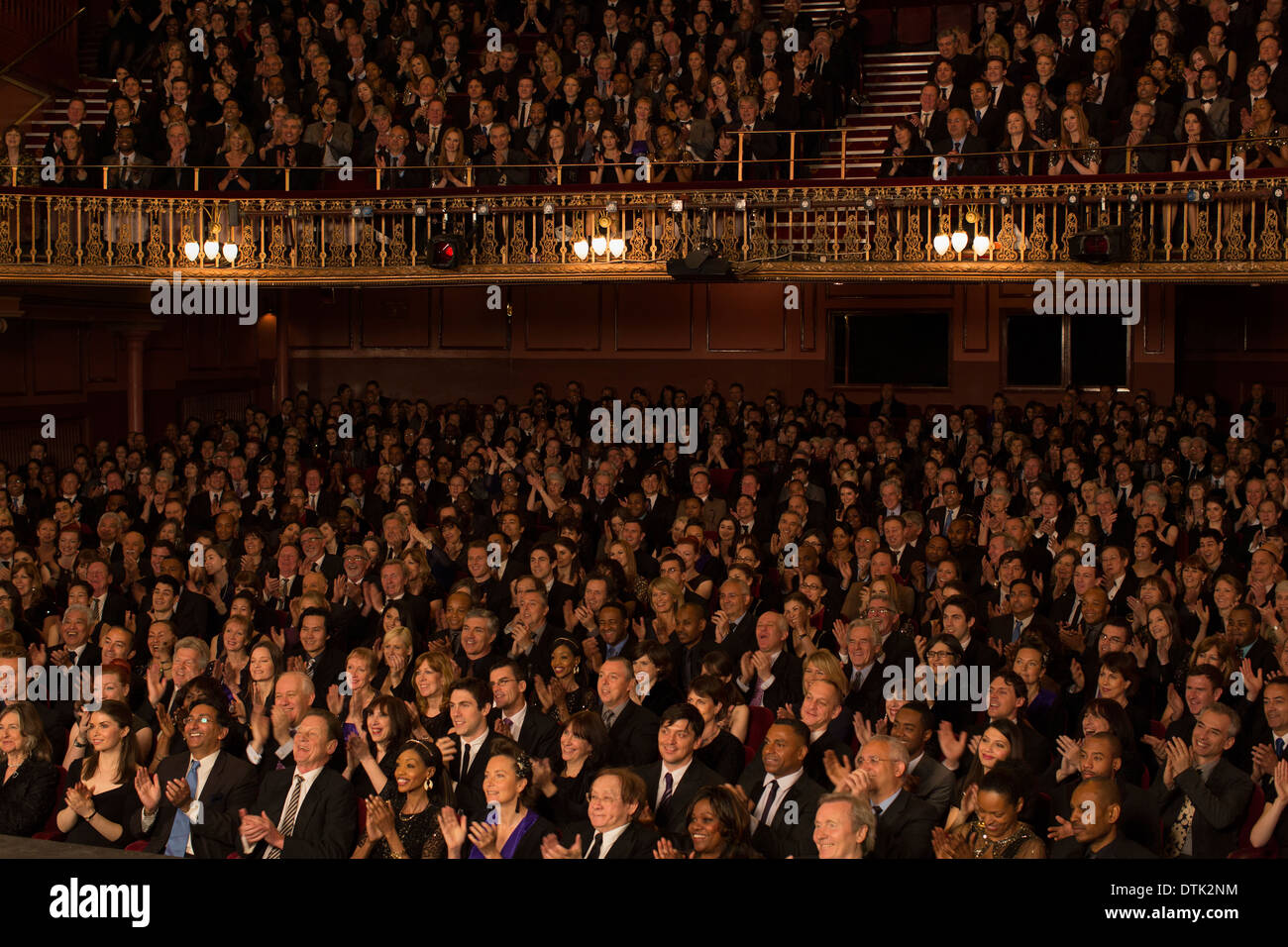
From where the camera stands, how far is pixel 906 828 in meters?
4.12

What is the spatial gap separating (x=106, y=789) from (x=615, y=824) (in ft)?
6.13

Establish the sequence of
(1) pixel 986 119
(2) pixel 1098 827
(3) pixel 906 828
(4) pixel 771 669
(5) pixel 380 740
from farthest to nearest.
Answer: (1) pixel 986 119, (4) pixel 771 669, (5) pixel 380 740, (3) pixel 906 828, (2) pixel 1098 827

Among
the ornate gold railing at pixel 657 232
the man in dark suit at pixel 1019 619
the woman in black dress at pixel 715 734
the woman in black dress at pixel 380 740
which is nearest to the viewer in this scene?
the woman in black dress at pixel 380 740

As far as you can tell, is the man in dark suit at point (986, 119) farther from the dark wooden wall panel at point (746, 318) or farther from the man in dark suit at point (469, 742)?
the man in dark suit at point (469, 742)

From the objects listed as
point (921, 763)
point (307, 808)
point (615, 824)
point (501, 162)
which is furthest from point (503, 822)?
point (501, 162)

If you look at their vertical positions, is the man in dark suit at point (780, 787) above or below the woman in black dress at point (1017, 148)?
below

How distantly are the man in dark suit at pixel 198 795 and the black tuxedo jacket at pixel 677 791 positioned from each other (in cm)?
131

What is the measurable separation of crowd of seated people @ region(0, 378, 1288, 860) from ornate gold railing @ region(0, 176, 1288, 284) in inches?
52.3

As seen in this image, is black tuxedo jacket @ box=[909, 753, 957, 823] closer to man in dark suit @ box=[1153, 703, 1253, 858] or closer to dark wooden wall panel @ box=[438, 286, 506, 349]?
man in dark suit @ box=[1153, 703, 1253, 858]

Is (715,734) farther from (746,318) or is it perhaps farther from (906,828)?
(746,318)

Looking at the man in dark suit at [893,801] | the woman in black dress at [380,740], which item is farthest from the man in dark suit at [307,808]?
the man in dark suit at [893,801]

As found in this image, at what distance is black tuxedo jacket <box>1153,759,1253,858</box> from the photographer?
417cm

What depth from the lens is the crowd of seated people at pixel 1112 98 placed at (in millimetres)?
10430

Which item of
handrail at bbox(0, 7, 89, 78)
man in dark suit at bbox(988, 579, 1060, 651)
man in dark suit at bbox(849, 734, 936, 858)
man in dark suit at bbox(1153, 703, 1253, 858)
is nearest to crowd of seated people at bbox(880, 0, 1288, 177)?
man in dark suit at bbox(988, 579, 1060, 651)
